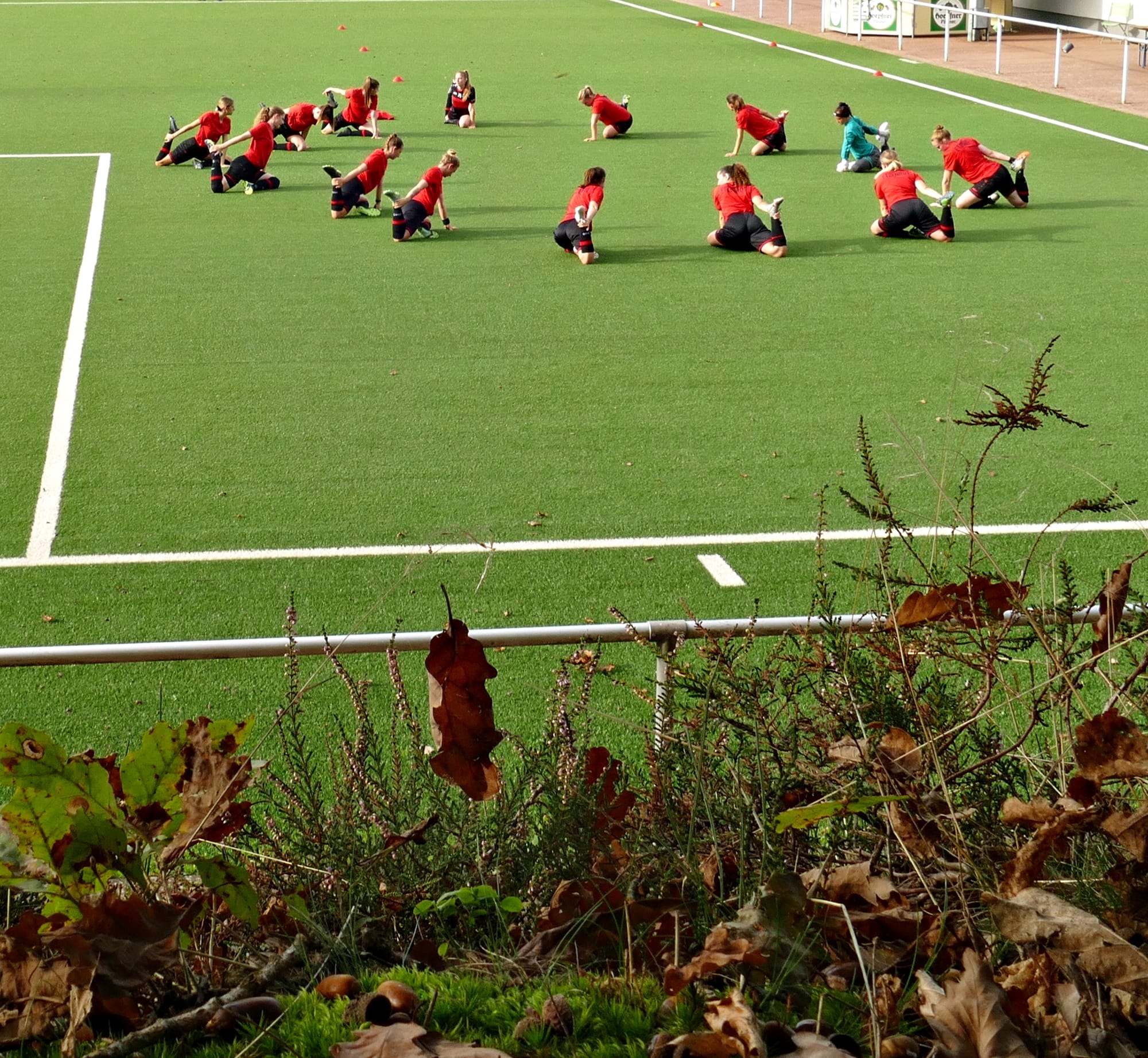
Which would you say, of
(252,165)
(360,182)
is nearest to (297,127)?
(252,165)

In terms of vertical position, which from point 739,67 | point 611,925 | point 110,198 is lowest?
point 611,925

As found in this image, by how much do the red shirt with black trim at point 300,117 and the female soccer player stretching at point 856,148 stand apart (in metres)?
8.46

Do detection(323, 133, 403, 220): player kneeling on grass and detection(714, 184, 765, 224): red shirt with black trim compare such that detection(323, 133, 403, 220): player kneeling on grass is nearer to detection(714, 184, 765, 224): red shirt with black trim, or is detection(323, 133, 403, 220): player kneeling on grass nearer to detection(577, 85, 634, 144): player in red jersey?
detection(714, 184, 765, 224): red shirt with black trim

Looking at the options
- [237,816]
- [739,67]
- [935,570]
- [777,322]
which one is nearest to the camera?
[237,816]

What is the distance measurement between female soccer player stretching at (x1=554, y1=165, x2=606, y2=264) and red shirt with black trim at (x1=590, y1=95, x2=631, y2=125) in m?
7.34

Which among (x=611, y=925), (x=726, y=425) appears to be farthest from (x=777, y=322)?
(x=611, y=925)

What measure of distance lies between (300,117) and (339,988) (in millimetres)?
22421

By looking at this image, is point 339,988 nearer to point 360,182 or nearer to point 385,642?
point 385,642

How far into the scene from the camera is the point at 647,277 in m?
15.1

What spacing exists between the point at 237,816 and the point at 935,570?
1.86 m

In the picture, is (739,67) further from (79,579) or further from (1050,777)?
(1050,777)

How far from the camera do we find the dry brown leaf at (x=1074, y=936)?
2.34 meters

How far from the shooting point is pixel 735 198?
53.0 ft

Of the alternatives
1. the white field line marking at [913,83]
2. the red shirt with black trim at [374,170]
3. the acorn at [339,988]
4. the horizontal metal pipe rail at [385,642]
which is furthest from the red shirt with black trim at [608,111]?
the acorn at [339,988]
